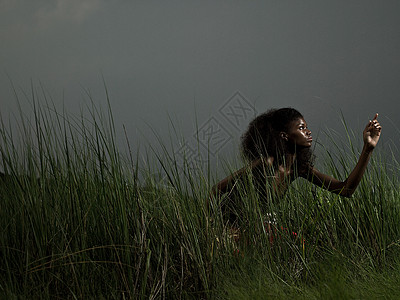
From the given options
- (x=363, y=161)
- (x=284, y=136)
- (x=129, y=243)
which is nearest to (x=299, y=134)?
(x=284, y=136)

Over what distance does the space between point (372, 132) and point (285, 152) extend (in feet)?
1.86

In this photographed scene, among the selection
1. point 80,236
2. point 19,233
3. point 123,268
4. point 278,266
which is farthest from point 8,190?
point 278,266

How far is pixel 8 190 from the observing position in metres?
2.15

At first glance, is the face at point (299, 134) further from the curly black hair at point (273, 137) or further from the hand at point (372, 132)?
the hand at point (372, 132)

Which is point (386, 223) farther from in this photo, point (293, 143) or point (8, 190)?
point (8, 190)

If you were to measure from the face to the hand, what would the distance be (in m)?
0.40

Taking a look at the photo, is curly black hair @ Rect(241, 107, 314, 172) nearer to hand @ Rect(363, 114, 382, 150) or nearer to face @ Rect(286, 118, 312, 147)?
face @ Rect(286, 118, 312, 147)

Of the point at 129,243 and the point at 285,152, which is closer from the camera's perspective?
the point at 129,243

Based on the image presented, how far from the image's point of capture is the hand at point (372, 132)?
104 inches

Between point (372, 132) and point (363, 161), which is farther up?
point (372, 132)

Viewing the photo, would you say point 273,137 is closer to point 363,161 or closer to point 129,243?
point 363,161

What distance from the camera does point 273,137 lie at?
300 cm

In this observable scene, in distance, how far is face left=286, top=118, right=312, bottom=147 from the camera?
115 inches

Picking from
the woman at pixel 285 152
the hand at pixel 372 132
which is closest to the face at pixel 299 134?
the woman at pixel 285 152
